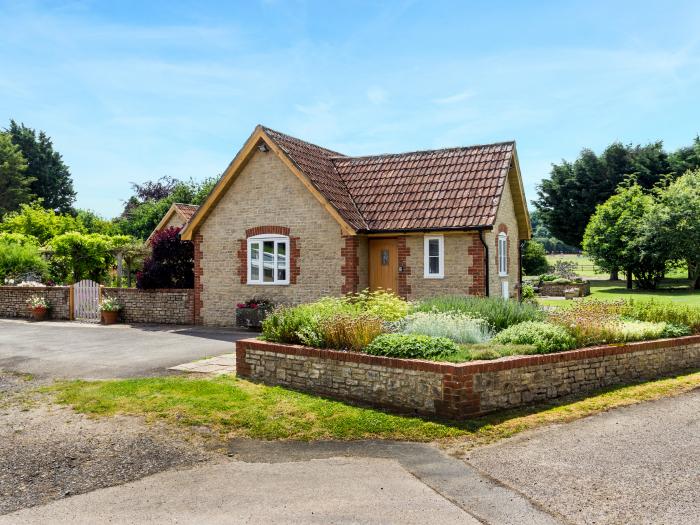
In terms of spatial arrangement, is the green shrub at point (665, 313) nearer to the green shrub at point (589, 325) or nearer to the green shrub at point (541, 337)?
the green shrub at point (589, 325)

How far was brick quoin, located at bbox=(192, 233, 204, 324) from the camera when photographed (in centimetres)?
2166

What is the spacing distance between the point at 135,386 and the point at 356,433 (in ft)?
15.7

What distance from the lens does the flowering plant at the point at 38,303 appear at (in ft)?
79.4

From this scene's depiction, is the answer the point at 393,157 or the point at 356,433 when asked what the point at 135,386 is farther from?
the point at 393,157

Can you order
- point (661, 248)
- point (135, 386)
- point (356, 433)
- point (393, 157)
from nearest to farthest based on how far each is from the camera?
point (356, 433) → point (135, 386) → point (393, 157) → point (661, 248)

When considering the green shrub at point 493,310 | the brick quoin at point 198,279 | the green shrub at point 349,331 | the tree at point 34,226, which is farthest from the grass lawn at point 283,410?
the tree at point 34,226

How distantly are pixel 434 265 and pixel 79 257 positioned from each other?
18741 mm

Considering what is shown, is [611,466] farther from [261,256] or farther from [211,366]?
[261,256]

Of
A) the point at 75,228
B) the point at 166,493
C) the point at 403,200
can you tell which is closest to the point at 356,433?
the point at 166,493

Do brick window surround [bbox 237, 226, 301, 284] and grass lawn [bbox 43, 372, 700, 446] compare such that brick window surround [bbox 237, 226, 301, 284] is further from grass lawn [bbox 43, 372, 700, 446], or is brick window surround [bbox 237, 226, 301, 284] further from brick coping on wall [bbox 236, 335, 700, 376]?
grass lawn [bbox 43, 372, 700, 446]

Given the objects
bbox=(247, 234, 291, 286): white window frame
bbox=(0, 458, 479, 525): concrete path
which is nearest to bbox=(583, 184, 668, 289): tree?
bbox=(247, 234, 291, 286): white window frame

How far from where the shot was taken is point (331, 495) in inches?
Result: 250

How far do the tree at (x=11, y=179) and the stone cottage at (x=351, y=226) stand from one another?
146ft

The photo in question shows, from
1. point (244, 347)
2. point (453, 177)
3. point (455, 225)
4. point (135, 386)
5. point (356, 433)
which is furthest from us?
point (453, 177)
